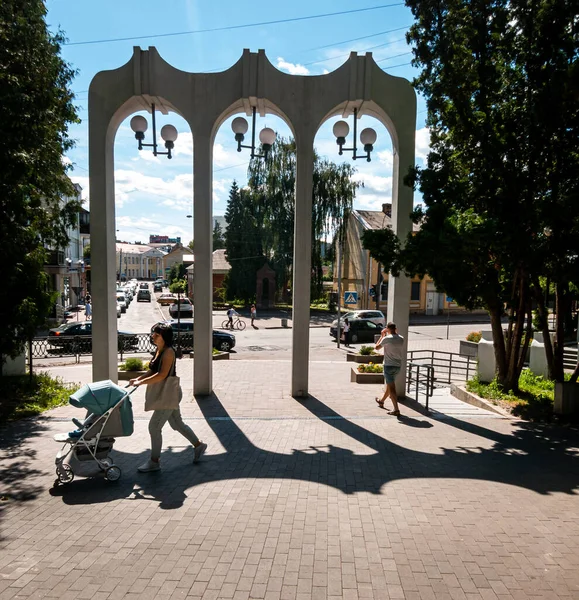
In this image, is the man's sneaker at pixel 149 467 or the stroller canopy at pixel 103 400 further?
the man's sneaker at pixel 149 467

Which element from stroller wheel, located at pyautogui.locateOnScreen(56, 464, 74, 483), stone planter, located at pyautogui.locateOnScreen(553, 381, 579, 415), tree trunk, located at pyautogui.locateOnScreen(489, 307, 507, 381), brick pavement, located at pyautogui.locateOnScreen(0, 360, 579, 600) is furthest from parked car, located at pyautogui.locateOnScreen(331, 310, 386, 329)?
stroller wheel, located at pyautogui.locateOnScreen(56, 464, 74, 483)

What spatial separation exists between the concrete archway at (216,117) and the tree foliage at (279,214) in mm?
26439

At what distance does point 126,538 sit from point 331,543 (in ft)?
6.21

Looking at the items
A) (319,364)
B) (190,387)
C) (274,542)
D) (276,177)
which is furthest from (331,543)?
(276,177)

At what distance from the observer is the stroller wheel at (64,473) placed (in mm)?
5184

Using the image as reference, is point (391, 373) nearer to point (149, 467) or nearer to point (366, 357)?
point (149, 467)

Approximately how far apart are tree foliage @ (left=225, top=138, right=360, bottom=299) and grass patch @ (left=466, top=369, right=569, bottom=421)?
2645 centimetres

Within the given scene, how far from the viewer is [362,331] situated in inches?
966

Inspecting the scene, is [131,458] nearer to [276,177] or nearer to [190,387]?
[190,387]

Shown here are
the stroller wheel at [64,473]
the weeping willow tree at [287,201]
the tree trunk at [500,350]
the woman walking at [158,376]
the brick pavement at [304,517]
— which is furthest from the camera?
the weeping willow tree at [287,201]

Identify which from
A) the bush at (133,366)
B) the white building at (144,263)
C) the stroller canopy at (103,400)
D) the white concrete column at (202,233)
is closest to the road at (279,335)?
the bush at (133,366)

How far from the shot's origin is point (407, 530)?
4.38 metres

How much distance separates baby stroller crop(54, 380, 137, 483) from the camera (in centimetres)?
524

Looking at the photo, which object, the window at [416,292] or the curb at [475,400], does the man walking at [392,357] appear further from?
the window at [416,292]
